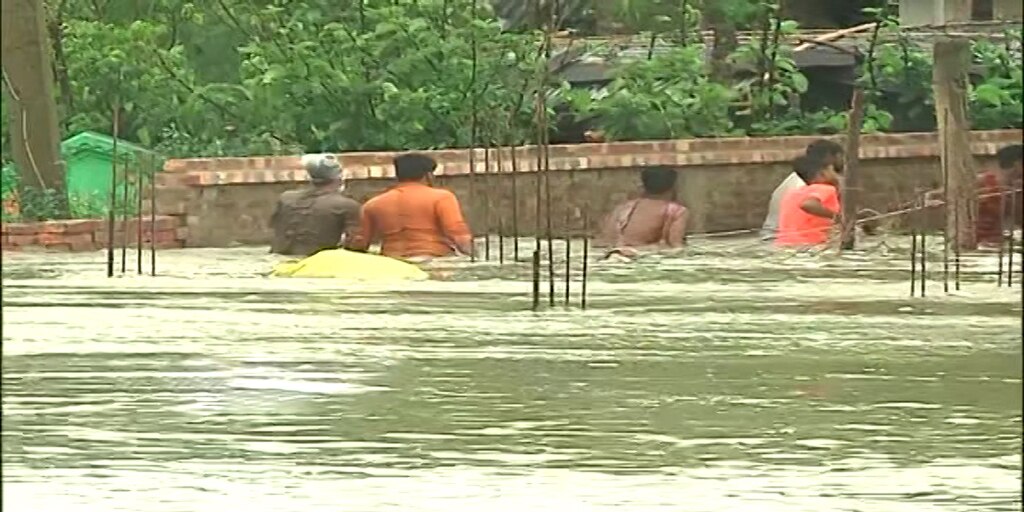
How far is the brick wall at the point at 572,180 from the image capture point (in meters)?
16.3

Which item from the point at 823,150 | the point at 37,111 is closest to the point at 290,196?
the point at 37,111

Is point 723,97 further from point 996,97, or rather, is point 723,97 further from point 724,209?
point 996,97

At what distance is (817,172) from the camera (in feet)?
50.7

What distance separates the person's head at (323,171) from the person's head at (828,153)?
10.1ft

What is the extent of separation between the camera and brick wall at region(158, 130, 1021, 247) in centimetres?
1634

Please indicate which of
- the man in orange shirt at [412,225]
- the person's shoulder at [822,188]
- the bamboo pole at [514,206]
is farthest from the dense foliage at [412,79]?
the man in orange shirt at [412,225]

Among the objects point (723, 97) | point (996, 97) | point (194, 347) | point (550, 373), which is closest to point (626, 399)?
point (550, 373)

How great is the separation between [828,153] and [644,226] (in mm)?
1322

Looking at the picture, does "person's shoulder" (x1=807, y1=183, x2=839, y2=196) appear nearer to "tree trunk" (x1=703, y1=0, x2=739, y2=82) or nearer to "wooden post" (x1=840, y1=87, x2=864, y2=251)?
"wooden post" (x1=840, y1=87, x2=864, y2=251)

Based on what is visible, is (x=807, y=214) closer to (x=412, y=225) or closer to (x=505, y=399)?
(x=412, y=225)

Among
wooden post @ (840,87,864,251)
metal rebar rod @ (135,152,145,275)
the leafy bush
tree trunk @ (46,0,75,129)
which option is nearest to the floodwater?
metal rebar rod @ (135,152,145,275)

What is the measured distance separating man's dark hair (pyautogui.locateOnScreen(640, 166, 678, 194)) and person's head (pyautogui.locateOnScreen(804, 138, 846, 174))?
1.02 metres

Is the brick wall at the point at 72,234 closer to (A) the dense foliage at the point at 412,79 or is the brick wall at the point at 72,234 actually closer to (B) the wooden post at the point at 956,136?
(A) the dense foliage at the point at 412,79

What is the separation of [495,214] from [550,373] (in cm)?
847
